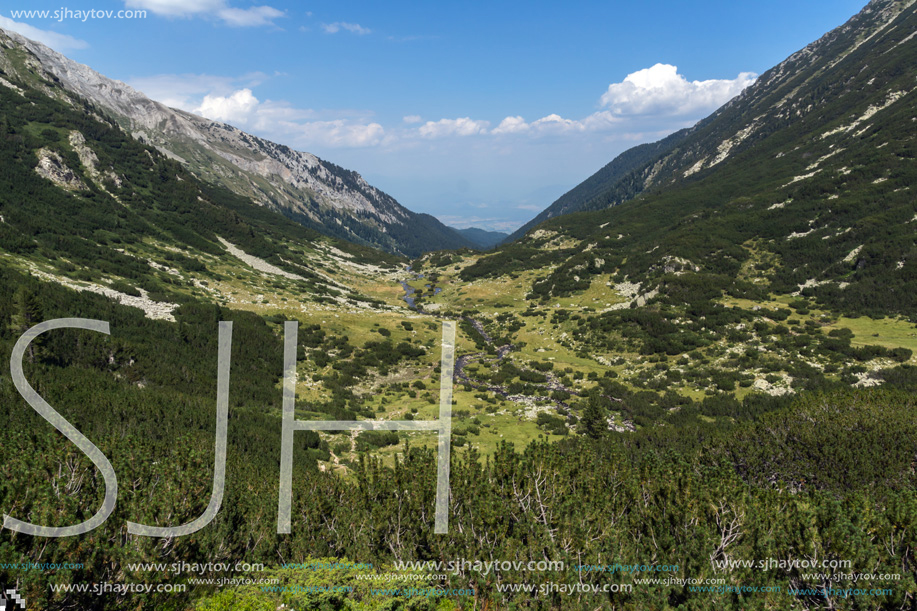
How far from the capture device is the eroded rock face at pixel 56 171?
7050 centimetres

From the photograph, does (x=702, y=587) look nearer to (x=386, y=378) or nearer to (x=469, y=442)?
(x=469, y=442)

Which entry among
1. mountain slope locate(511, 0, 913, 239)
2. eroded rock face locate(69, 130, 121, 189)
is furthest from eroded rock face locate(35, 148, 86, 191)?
mountain slope locate(511, 0, 913, 239)

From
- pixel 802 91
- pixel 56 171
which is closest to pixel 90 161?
pixel 56 171

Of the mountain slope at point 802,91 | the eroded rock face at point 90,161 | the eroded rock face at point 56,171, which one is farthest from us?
the mountain slope at point 802,91

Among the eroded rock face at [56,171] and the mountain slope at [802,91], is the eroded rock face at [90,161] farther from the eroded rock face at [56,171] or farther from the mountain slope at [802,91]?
the mountain slope at [802,91]

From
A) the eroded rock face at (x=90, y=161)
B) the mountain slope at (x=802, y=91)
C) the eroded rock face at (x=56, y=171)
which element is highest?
the mountain slope at (x=802, y=91)

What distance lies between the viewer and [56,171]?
72.1 metres

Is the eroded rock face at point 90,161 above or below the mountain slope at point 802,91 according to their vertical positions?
below

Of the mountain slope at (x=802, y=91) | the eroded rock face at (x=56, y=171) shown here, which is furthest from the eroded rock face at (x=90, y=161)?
the mountain slope at (x=802, y=91)

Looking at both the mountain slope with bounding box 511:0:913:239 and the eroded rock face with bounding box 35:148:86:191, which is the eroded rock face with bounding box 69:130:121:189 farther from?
the mountain slope with bounding box 511:0:913:239

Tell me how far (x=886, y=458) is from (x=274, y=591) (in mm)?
18516

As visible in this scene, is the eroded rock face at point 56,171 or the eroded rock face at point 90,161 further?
the eroded rock face at point 90,161

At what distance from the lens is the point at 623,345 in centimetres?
4494

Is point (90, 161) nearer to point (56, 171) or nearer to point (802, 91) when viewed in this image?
point (56, 171)
